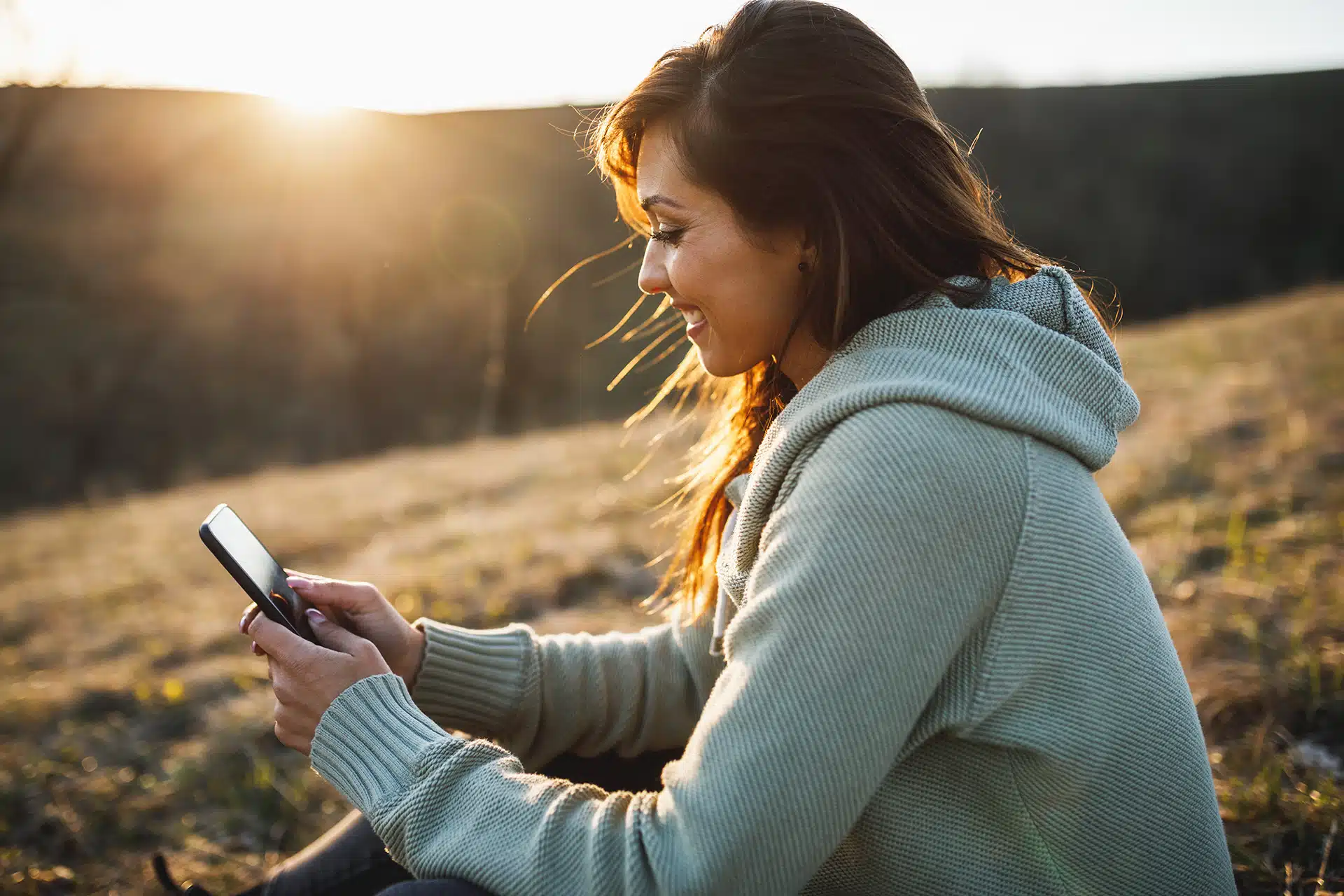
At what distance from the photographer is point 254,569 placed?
1568 mm

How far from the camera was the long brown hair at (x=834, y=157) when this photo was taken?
1.34m

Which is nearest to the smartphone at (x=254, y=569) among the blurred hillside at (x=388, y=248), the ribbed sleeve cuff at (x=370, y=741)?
the ribbed sleeve cuff at (x=370, y=741)

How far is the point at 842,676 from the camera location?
1.05 metres

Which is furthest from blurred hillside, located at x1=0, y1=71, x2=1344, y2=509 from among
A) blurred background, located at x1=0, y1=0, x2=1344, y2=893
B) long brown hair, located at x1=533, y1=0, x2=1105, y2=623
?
long brown hair, located at x1=533, y1=0, x2=1105, y2=623

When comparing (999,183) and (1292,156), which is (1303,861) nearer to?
(999,183)

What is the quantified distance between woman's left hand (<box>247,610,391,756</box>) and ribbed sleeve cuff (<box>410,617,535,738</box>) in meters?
0.33

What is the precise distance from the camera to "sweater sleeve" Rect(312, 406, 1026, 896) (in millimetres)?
1050

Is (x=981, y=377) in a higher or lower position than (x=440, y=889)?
higher

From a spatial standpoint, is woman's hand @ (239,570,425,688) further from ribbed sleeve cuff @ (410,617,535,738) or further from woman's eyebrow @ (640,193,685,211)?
woman's eyebrow @ (640,193,685,211)

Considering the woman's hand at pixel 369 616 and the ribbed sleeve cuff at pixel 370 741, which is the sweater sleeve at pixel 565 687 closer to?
the woman's hand at pixel 369 616

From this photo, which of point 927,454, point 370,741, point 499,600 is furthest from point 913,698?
point 499,600

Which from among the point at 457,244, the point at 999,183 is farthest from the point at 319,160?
the point at 999,183

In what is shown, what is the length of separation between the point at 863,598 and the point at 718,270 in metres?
0.61

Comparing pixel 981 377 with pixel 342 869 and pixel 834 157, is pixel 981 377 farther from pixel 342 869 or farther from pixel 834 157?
pixel 342 869
